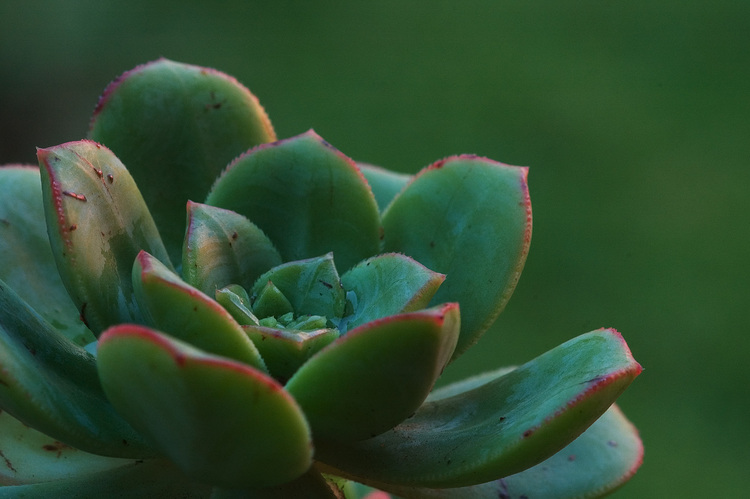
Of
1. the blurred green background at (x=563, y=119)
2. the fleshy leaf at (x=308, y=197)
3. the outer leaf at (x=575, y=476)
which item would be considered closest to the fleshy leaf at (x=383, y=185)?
the fleshy leaf at (x=308, y=197)

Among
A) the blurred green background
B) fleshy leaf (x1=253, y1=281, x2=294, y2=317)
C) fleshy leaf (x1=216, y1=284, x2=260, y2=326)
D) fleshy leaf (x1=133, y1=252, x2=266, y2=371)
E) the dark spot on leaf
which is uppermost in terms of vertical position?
the dark spot on leaf

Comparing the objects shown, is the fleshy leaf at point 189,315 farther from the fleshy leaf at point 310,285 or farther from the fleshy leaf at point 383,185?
the fleshy leaf at point 383,185

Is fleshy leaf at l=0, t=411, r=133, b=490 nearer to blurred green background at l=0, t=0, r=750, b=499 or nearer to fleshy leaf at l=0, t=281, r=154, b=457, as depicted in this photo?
fleshy leaf at l=0, t=281, r=154, b=457

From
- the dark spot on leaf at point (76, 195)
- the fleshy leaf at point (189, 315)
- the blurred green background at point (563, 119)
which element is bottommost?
the blurred green background at point (563, 119)

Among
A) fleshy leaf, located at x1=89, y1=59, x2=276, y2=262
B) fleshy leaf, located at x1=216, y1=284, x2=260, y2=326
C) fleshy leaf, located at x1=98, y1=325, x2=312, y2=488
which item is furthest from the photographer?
fleshy leaf, located at x1=89, y1=59, x2=276, y2=262

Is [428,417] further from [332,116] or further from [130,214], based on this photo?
[332,116]

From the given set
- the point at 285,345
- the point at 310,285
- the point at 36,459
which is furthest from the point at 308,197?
the point at 36,459

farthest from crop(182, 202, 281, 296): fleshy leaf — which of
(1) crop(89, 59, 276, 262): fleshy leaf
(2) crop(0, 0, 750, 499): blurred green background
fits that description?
(2) crop(0, 0, 750, 499): blurred green background
